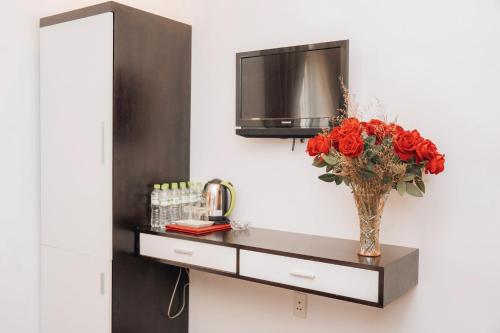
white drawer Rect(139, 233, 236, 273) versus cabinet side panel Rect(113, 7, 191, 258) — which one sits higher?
cabinet side panel Rect(113, 7, 191, 258)

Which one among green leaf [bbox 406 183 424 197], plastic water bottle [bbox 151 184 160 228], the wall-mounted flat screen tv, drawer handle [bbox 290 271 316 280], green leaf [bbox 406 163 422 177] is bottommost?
drawer handle [bbox 290 271 316 280]

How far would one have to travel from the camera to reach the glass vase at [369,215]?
1914mm

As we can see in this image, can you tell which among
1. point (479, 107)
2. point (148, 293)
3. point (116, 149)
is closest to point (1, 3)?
point (116, 149)

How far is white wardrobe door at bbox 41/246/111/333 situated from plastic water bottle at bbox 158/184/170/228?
336 mm

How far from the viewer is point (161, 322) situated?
2689 millimetres

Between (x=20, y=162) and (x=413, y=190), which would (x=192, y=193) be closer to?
(x=20, y=162)

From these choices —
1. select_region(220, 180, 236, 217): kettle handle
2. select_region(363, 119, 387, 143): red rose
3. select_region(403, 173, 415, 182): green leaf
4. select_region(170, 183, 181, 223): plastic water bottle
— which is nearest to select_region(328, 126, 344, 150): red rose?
select_region(363, 119, 387, 143): red rose

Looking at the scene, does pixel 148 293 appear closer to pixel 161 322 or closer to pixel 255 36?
pixel 161 322

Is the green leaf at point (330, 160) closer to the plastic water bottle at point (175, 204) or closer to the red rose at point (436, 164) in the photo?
the red rose at point (436, 164)

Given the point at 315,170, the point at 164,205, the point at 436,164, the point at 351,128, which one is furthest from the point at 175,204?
the point at 436,164

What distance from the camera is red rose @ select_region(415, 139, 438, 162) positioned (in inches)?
69.9

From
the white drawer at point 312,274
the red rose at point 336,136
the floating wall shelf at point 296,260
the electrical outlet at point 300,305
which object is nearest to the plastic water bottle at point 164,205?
the floating wall shelf at point 296,260

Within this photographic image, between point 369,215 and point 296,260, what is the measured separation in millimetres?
332

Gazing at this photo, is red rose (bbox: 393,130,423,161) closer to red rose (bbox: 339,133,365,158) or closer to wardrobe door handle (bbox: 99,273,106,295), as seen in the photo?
red rose (bbox: 339,133,365,158)
